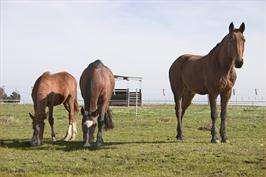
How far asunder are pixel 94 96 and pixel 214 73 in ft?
11.5

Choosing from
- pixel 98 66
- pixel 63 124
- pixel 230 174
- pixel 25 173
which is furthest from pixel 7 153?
pixel 63 124

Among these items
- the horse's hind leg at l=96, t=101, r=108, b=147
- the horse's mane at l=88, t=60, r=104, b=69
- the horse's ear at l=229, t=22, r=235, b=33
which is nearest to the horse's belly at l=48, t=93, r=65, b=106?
the horse's mane at l=88, t=60, r=104, b=69

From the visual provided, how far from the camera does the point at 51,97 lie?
16016 millimetres

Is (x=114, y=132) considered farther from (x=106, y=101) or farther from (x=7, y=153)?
(x=7, y=153)

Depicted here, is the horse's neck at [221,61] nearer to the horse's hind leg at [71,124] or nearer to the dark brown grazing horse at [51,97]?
the dark brown grazing horse at [51,97]

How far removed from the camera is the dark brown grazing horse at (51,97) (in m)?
14.6

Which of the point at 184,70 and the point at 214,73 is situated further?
the point at 184,70

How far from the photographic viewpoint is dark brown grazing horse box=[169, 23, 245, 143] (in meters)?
13.2

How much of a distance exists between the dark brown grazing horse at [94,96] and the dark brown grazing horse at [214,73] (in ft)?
8.16

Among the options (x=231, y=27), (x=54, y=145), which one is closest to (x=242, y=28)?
(x=231, y=27)

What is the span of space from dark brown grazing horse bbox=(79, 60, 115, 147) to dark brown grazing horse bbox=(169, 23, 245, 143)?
8.16 ft

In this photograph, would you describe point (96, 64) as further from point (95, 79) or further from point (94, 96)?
point (94, 96)

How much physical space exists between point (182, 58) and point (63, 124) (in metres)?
9.74

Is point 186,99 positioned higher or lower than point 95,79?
lower
